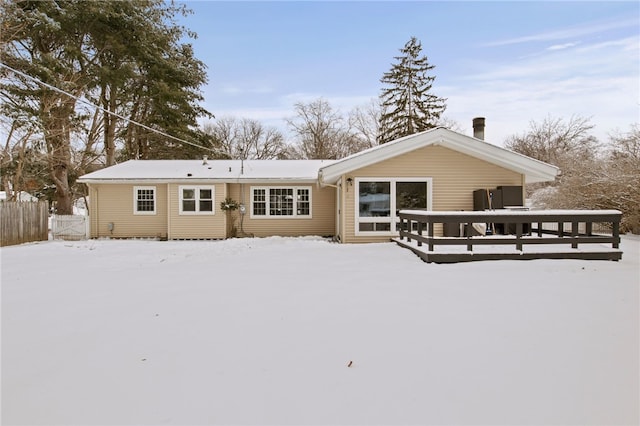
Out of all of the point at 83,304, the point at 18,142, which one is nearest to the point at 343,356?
the point at 83,304

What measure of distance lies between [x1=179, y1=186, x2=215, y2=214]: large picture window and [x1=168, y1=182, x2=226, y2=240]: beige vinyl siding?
11cm

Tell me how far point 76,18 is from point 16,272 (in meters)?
15.0

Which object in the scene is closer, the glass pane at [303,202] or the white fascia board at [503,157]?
the white fascia board at [503,157]

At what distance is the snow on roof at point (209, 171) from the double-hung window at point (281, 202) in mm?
553

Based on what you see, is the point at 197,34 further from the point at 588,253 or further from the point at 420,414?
the point at 420,414

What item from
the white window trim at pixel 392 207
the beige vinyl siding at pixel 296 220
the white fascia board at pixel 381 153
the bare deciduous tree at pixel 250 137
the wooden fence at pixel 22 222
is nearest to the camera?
the white fascia board at pixel 381 153

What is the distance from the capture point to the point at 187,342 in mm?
3062

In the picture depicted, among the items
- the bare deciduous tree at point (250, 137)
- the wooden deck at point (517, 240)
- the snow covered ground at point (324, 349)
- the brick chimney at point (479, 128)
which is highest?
the bare deciduous tree at point (250, 137)

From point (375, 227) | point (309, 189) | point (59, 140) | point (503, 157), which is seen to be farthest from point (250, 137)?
point (503, 157)

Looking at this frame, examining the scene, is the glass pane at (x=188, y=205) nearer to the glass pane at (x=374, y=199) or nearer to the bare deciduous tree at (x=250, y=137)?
the glass pane at (x=374, y=199)

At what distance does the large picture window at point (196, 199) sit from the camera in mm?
13062

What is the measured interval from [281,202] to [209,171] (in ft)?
10.9

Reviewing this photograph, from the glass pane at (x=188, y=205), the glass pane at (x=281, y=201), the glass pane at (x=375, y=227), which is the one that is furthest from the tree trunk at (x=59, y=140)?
the glass pane at (x=375, y=227)

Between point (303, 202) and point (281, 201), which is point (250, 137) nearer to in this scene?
point (281, 201)
